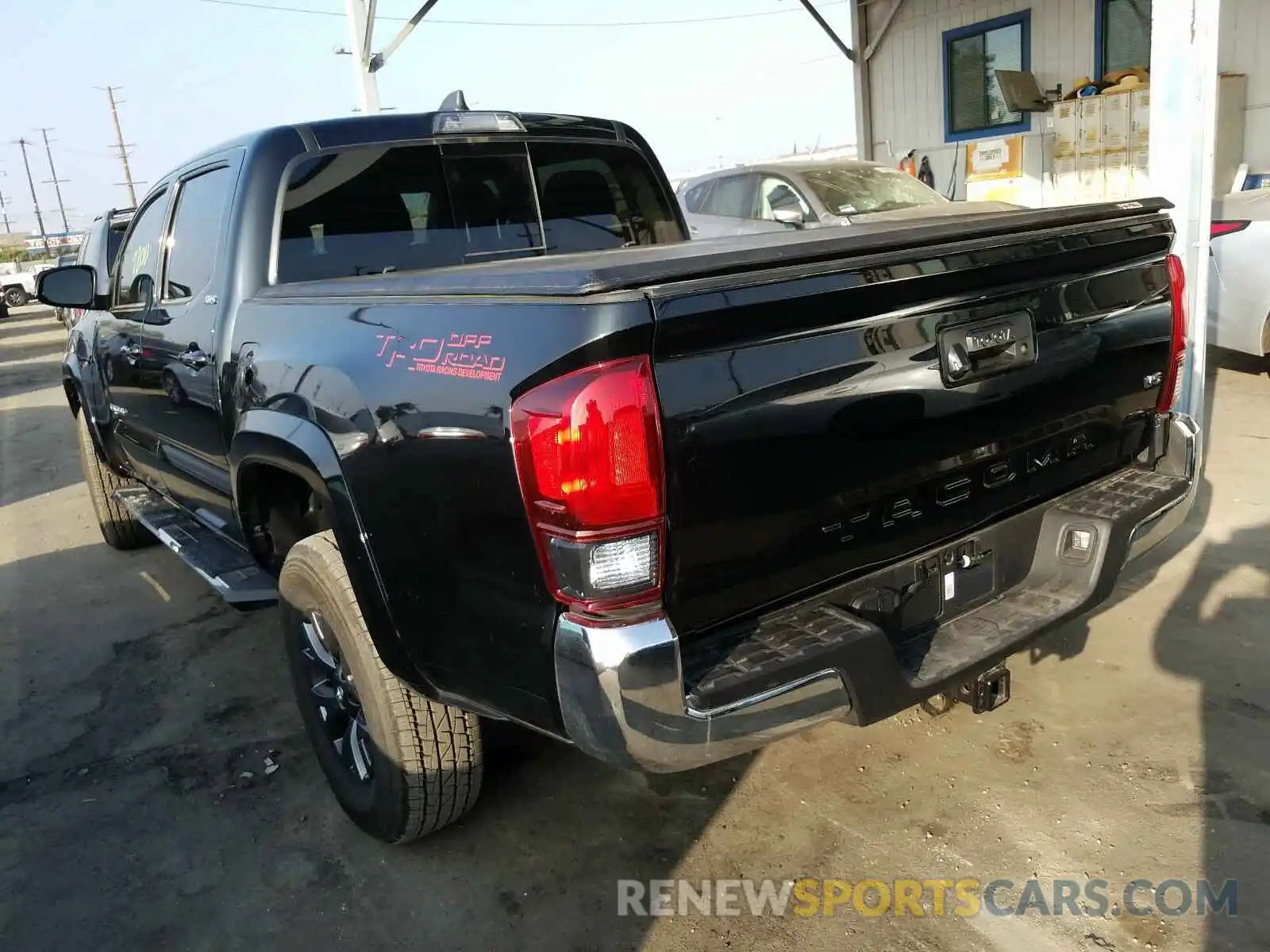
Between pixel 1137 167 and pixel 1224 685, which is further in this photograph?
pixel 1137 167

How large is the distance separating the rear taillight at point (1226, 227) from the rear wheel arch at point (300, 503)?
679 cm

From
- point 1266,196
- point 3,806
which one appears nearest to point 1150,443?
point 3,806

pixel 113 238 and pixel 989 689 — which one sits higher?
pixel 113 238

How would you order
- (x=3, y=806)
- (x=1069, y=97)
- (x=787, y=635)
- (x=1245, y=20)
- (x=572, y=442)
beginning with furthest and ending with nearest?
(x=1069, y=97), (x=1245, y=20), (x=3, y=806), (x=787, y=635), (x=572, y=442)

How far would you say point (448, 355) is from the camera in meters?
2.11

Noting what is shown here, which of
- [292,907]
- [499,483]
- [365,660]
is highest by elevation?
[499,483]

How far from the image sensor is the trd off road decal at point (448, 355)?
6.58 ft

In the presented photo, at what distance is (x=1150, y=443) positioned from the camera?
3.03m

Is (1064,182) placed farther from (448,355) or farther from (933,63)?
(448,355)

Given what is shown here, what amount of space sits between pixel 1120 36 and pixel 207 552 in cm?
1198

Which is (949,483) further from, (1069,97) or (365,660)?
(1069,97)

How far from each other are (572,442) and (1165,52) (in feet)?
14.9
